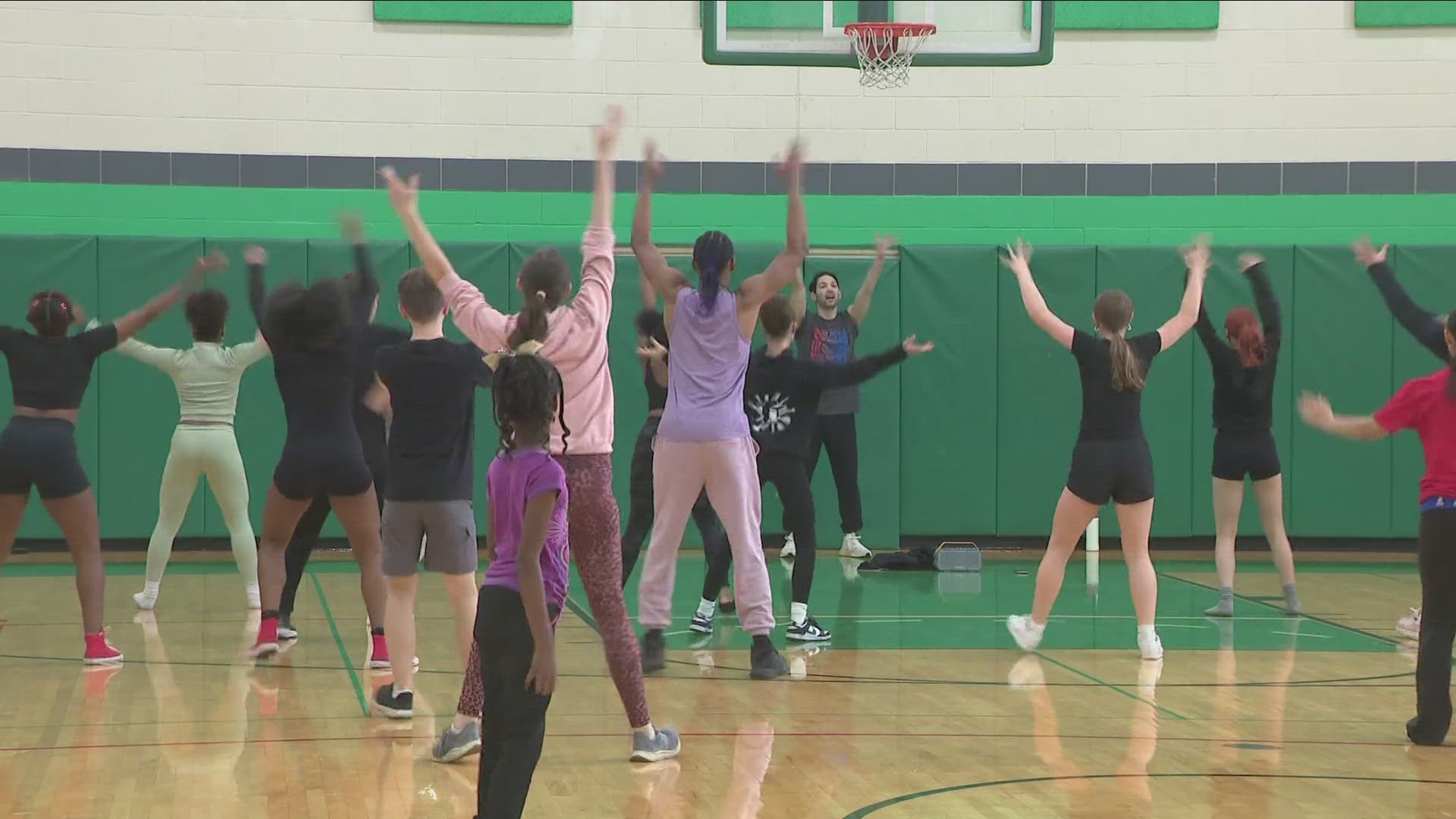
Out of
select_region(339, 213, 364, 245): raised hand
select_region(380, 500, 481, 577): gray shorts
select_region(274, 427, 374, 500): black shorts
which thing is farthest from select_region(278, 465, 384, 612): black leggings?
select_region(380, 500, 481, 577): gray shorts

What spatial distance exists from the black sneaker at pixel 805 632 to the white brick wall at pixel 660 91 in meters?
5.71

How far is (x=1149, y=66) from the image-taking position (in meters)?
13.6

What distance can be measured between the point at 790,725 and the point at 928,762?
0.79 metres

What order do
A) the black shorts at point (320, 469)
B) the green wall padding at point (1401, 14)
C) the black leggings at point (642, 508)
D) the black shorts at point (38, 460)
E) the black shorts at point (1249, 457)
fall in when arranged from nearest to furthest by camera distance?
1. the black shorts at point (320, 469)
2. the black shorts at point (38, 460)
3. the black leggings at point (642, 508)
4. the black shorts at point (1249, 457)
5. the green wall padding at point (1401, 14)

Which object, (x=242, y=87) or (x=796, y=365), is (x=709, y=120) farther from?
(x=796, y=365)

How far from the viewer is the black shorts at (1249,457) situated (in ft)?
32.6

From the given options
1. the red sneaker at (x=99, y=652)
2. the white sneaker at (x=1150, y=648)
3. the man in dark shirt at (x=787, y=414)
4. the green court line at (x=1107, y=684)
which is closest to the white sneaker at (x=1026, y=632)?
the green court line at (x=1107, y=684)

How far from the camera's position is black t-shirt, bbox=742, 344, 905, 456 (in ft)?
27.3

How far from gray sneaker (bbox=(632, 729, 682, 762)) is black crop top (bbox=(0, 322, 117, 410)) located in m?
3.51

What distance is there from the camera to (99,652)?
7926mm

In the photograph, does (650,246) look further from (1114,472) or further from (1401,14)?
(1401,14)

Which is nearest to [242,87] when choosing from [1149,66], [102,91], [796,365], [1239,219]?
[102,91]

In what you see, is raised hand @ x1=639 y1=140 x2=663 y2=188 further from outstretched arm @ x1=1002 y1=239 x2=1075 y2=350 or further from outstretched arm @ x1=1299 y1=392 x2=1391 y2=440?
outstretched arm @ x1=1299 y1=392 x2=1391 y2=440

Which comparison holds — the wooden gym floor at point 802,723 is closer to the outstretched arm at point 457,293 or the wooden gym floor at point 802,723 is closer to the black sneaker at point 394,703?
the black sneaker at point 394,703
